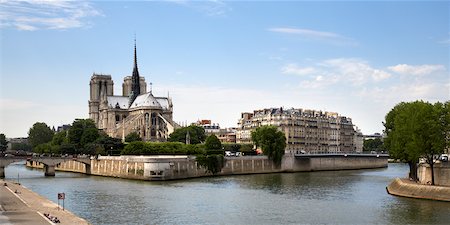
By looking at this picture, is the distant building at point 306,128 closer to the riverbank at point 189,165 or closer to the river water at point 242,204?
the riverbank at point 189,165

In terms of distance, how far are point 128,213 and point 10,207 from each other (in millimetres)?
Result: 7607

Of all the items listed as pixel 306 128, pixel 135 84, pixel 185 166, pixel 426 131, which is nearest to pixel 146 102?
pixel 135 84

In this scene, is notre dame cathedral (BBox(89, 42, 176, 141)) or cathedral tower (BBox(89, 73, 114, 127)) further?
cathedral tower (BBox(89, 73, 114, 127))

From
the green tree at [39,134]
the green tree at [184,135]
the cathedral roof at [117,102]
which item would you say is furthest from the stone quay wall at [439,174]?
the green tree at [39,134]

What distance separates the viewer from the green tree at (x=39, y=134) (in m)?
175

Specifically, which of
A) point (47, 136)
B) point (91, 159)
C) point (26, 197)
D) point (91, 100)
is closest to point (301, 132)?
point (91, 159)

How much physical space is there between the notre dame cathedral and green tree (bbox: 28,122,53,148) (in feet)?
49.0

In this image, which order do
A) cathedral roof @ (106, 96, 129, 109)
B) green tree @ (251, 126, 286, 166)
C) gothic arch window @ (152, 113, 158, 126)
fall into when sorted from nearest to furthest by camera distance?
green tree @ (251, 126, 286, 166)
gothic arch window @ (152, 113, 158, 126)
cathedral roof @ (106, 96, 129, 109)

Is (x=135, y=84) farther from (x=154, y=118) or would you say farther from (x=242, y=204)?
(x=242, y=204)

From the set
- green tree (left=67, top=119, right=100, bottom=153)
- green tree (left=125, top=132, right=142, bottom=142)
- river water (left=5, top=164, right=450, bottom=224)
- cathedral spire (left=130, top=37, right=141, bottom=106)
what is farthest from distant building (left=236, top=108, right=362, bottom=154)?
river water (left=5, top=164, right=450, bottom=224)

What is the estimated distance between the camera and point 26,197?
46.9 meters

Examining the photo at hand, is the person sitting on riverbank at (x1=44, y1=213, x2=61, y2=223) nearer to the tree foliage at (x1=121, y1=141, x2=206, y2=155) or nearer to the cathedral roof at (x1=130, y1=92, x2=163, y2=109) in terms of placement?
the tree foliage at (x1=121, y1=141, x2=206, y2=155)

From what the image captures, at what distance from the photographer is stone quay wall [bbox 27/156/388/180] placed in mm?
75812

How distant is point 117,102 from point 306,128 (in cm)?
5293
